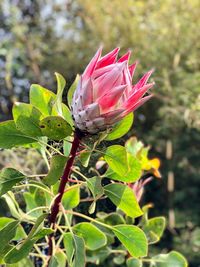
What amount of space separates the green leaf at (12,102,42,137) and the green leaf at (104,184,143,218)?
155mm

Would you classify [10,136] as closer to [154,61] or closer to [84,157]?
[84,157]

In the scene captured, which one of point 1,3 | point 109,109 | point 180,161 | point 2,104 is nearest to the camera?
point 109,109

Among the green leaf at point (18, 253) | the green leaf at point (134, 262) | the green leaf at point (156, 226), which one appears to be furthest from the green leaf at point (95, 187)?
the green leaf at point (156, 226)

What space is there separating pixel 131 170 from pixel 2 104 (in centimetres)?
298

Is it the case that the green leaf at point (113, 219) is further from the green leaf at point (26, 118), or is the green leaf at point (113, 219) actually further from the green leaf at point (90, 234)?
the green leaf at point (26, 118)

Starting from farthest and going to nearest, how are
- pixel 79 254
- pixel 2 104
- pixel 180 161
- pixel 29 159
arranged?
pixel 2 104
pixel 180 161
pixel 29 159
pixel 79 254

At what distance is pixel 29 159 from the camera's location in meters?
1.40

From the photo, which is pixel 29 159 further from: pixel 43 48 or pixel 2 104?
pixel 43 48

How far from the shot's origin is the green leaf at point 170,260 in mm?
995

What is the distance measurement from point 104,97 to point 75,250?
0.26m

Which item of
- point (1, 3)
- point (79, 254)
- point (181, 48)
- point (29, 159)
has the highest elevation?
point (1, 3)

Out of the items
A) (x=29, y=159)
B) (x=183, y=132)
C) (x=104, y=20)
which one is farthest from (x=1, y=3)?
(x=29, y=159)

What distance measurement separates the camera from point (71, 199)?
0.94 metres

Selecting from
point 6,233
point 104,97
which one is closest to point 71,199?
point 6,233
